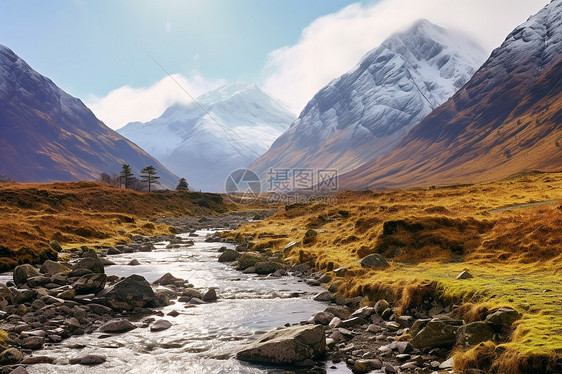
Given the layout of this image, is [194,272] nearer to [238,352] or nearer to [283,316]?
[283,316]

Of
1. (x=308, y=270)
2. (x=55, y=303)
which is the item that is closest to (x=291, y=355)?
(x=55, y=303)

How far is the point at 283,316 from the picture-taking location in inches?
707

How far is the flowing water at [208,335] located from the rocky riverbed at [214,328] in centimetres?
4

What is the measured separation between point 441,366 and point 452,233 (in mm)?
15497

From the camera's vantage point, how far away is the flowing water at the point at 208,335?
12.4 m

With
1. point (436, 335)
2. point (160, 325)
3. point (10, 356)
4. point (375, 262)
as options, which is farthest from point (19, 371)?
point (375, 262)

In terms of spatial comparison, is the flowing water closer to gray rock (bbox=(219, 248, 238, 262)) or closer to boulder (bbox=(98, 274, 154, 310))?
boulder (bbox=(98, 274, 154, 310))

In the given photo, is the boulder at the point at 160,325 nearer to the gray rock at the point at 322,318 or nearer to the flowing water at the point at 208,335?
the flowing water at the point at 208,335

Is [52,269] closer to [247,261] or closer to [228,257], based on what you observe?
[247,261]

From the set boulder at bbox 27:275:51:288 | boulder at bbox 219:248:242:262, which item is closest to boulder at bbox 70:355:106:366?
boulder at bbox 27:275:51:288

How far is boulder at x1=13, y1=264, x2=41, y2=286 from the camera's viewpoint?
21.3 meters

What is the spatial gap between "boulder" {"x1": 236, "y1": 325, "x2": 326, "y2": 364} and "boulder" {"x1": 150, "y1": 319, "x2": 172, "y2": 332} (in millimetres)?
4382

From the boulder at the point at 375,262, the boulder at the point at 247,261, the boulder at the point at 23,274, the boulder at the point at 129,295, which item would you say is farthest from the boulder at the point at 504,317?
the boulder at the point at 23,274

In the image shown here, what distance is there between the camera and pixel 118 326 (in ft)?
51.9
